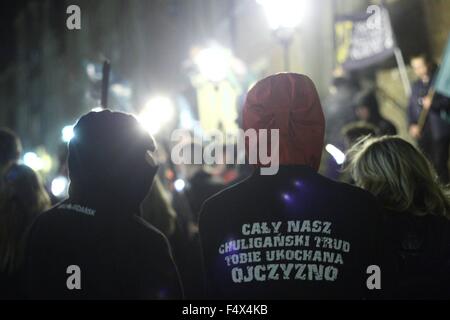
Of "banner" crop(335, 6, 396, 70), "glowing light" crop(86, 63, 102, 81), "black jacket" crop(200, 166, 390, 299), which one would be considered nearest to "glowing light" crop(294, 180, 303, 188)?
"black jacket" crop(200, 166, 390, 299)

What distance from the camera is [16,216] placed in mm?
4645

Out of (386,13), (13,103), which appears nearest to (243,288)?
(386,13)

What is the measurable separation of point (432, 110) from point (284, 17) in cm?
368

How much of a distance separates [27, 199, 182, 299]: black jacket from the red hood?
80 cm

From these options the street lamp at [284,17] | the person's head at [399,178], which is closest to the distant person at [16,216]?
the person's head at [399,178]

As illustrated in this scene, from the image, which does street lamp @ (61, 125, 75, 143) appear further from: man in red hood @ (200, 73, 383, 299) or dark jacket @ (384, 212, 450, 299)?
dark jacket @ (384, 212, 450, 299)

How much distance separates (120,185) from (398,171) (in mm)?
1628

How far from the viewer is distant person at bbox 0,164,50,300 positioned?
4398 mm

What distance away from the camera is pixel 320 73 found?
1739 cm

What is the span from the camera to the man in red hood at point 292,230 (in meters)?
2.99

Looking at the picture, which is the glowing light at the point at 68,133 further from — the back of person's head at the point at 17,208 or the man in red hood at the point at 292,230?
the man in red hood at the point at 292,230

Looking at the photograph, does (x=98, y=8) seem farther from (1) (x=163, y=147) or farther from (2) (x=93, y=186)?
(2) (x=93, y=186)

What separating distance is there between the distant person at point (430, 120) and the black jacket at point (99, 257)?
6.20 m

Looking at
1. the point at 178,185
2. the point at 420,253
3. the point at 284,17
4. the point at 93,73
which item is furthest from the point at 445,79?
the point at 420,253
